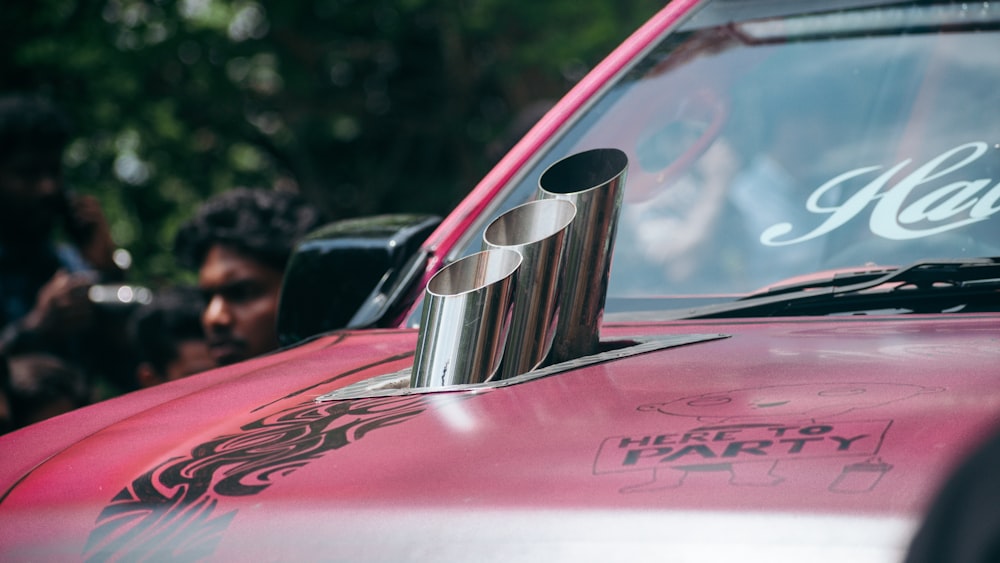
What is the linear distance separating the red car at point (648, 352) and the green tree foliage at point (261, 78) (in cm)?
591

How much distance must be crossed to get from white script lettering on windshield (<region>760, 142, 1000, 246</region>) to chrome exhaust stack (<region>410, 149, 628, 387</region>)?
37 centimetres

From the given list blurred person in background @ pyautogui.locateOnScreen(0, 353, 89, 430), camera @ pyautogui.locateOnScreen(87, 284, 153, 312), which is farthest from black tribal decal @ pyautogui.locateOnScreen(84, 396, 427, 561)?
camera @ pyautogui.locateOnScreen(87, 284, 153, 312)

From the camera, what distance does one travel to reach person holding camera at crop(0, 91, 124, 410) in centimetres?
404

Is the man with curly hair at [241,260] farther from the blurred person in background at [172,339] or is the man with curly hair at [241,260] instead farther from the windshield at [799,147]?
the windshield at [799,147]

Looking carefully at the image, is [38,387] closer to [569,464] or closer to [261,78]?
[569,464]

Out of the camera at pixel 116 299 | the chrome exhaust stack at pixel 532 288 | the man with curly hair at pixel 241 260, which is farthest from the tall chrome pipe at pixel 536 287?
the camera at pixel 116 299

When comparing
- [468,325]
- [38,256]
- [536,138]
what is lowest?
[468,325]

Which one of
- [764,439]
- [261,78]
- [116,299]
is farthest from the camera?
[261,78]

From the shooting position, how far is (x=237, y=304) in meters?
3.47

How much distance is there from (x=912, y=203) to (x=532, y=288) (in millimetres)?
622

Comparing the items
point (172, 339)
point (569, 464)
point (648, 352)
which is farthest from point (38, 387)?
point (569, 464)

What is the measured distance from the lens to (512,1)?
8.38 m

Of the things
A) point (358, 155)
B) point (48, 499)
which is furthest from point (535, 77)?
point (48, 499)

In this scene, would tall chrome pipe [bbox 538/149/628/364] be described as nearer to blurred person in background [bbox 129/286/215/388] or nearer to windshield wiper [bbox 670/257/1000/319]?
windshield wiper [bbox 670/257/1000/319]
